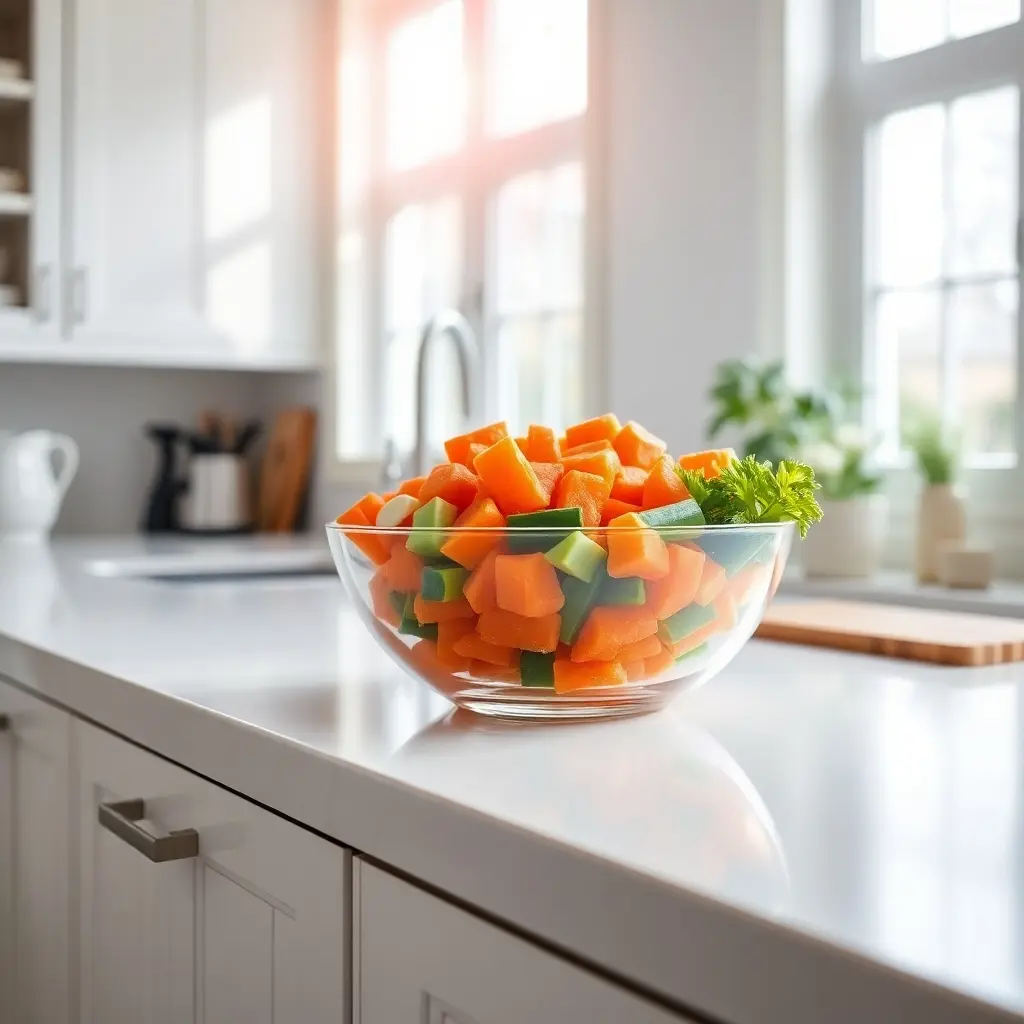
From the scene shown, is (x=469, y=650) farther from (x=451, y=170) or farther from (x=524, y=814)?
(x=451, y=170)

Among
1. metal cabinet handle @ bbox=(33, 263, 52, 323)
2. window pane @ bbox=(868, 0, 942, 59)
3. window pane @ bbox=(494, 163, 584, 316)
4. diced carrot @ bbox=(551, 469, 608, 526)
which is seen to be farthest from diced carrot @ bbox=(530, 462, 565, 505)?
metal cabinet handle @ bbox=(33, 263, 52, 323)

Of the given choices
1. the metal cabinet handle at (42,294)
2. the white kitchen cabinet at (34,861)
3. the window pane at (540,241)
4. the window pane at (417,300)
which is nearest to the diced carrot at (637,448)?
the white kitchen cabinet at (34,861)

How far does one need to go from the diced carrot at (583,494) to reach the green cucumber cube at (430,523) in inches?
2.3

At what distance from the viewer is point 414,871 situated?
59 cm

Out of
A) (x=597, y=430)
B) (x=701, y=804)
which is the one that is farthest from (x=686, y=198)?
(x=701, y=804)

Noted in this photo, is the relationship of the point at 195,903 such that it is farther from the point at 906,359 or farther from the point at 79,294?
the point at 79,294

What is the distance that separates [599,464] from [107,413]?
Answer: 2.74 meters

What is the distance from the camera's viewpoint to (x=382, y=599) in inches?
29.4

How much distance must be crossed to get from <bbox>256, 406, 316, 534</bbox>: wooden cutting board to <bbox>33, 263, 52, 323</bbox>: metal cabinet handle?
2.22ft

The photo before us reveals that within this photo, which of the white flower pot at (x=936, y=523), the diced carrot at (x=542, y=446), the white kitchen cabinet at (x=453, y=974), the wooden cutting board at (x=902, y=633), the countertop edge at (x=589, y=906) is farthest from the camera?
the white flower pot at (x=936, y=523)

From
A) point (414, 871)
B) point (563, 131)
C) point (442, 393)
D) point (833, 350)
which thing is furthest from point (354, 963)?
point (442, 393)

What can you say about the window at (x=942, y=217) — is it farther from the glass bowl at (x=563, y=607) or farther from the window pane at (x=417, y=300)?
the glass bowl at (x=563, y=607)

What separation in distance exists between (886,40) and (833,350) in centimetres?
50

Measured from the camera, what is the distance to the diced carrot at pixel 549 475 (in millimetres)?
733
